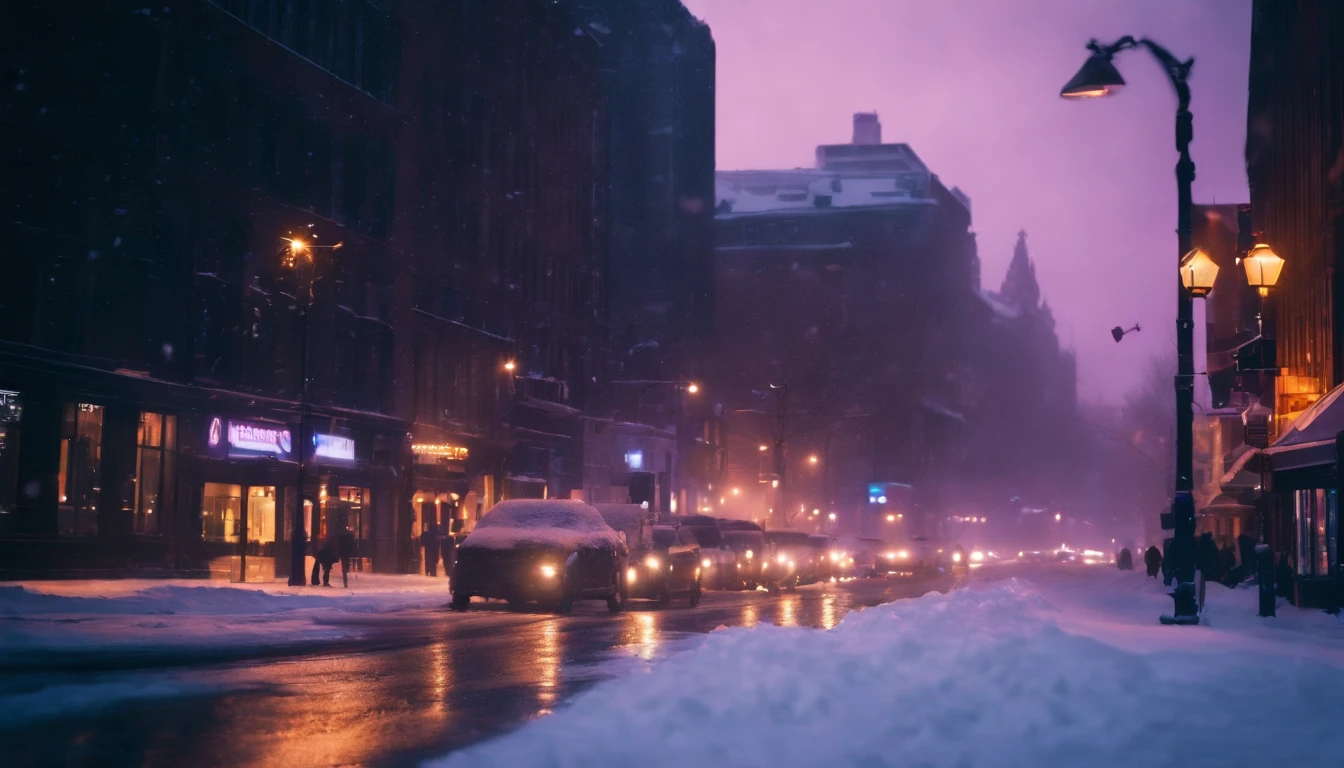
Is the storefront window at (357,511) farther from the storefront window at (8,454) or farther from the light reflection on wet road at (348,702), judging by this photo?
the light reflection on wet road at (348,702)

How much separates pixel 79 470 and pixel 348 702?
24.3 m

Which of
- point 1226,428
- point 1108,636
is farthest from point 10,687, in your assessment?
point 1226,428

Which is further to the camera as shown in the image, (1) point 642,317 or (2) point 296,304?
(1) point 642,317

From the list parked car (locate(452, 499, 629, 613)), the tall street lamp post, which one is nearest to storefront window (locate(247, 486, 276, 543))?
the tall street lamp post

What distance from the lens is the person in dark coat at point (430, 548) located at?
4556 centimetres

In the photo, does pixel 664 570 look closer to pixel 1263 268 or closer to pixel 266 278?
pixel 1263 268

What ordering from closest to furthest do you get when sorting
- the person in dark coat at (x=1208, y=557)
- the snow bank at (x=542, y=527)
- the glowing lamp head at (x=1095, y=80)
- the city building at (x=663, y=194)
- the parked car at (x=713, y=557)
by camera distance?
the glowing lamp head at (x=1095, y=80) → the snow bank at (x=542, y=527) → the person in dark coat at (x=1208, y=557) → the parked car at (x=713, y=557) → the city building at (x=663, y=194)

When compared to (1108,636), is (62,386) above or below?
above

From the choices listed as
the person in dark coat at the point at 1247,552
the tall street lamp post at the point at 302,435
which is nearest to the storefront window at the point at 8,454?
the tall street lamp post at the point at 302,435

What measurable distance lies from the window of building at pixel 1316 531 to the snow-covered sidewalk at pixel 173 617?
19.9 meters

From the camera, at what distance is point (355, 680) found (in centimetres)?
1351

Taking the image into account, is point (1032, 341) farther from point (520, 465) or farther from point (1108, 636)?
point (1108, 636)

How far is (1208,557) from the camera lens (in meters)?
43.0

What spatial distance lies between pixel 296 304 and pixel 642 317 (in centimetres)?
4824
